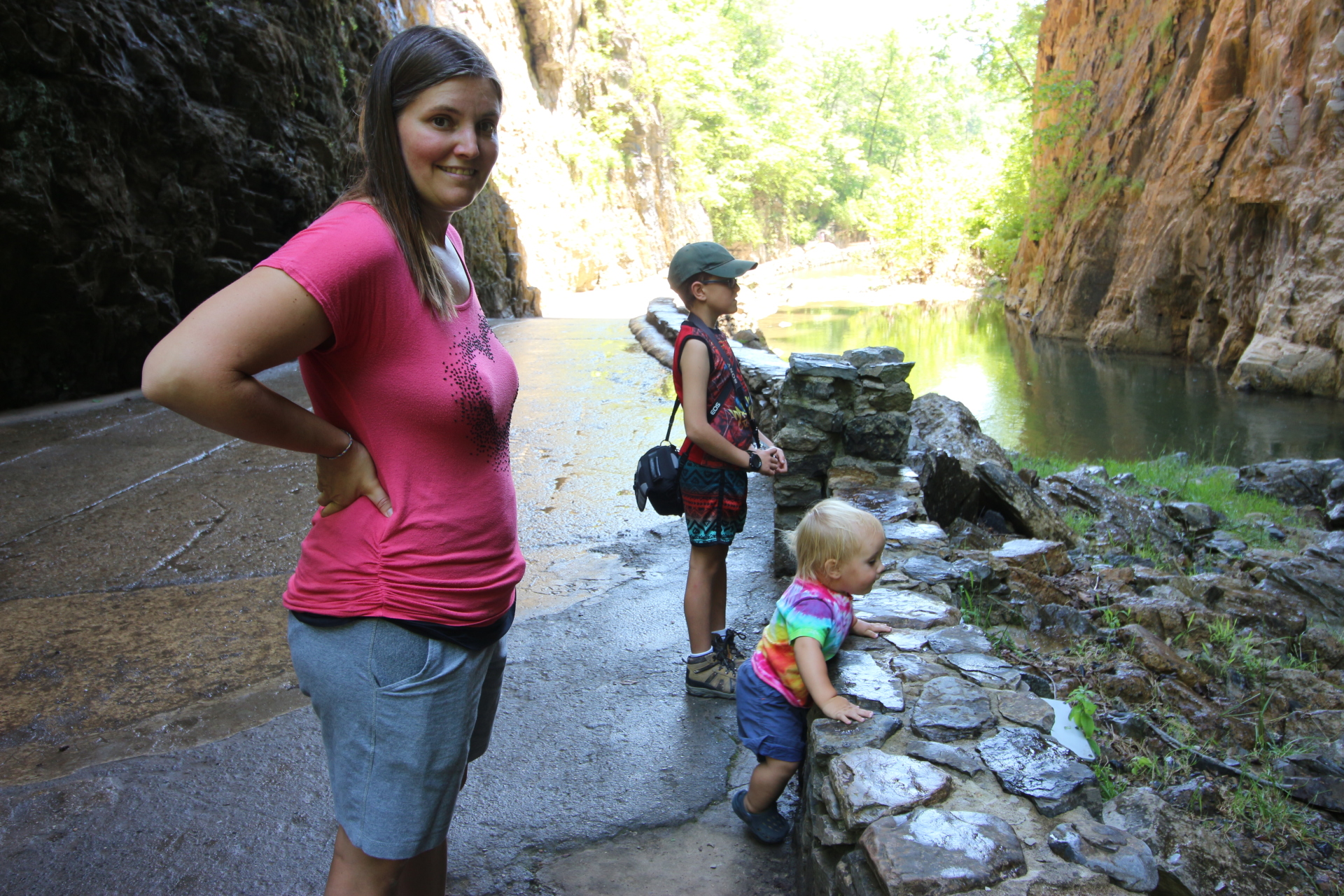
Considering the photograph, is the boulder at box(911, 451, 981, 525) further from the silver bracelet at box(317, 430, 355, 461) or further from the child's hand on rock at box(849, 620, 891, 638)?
the silver bracelet at box(317, 430, 355, 461)

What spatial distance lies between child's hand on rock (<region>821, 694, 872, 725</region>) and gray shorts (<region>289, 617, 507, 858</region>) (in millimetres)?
1160

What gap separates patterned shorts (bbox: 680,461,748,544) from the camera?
3227mm

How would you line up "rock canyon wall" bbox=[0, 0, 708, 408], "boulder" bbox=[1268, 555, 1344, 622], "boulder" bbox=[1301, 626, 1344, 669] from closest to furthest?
"boulder" bbox=[1301, 626, 1344, 669] < "boulder" bbox=[1268, 555, 1344, 622] < "rock canyon wall" bbox=[0, 0, 708, 408]

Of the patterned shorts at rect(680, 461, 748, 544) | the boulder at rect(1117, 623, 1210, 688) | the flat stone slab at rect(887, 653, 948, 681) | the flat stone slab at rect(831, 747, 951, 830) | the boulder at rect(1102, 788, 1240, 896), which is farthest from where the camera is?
the boulder at rect(1117, 623, 1210, 688)

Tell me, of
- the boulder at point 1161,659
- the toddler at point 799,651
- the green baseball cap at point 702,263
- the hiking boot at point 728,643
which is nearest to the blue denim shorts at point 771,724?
the toddler at point 799,651

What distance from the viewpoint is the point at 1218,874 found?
1980mm

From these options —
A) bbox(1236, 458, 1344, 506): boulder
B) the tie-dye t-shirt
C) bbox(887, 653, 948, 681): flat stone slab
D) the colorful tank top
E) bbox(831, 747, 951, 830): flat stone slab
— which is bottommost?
bbox(1236, 458, 1344, 506): boulder

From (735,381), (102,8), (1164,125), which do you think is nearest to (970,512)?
(735,381)

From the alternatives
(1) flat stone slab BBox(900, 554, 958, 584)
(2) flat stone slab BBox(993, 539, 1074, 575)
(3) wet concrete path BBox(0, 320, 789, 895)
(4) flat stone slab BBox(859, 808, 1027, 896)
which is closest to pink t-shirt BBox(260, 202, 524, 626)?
(4) flat stone slab BBox(859, 808, 1027, 896)

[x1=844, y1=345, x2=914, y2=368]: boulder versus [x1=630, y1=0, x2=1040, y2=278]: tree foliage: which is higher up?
[x1=630, y1=0, x2=1040, y2=278]: tree foliage

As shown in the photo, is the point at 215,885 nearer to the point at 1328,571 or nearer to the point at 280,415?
the point at 280,415

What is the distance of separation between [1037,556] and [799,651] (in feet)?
8.31

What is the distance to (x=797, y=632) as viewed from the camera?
2.44 meters

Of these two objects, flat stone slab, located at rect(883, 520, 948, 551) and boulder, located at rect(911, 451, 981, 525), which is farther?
boulder, located at rect(911, 451, 981, 525)
